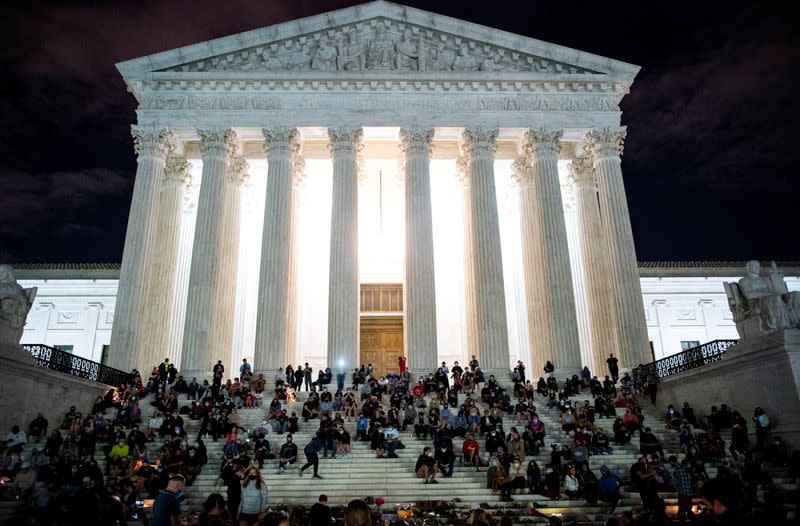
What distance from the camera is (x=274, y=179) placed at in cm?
2986

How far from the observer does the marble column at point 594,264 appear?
98.9 feet

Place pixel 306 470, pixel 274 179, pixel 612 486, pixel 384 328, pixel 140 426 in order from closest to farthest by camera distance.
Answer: pixel 612 486 → pixel 306 470 → pixel 140 426 → pixel 274 179 → pixel 384 328

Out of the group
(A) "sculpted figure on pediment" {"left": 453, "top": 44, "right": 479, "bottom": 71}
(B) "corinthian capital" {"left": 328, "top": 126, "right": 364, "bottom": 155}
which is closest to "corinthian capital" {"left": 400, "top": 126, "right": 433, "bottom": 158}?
(B) "corinthian capital" {"left": 328, "top": 126, "right": 364, "bottom": 155}

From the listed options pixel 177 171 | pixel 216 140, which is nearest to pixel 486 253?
pixel 216 140

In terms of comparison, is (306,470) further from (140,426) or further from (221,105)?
(221,105)

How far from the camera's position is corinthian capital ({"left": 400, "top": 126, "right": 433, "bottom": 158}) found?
3036 cm

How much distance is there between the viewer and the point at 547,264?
29.0 metres

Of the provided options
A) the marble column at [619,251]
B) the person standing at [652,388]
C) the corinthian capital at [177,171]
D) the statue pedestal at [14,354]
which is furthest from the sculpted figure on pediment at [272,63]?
the person standing at [652,388]

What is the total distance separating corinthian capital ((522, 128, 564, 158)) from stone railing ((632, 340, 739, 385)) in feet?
38.6

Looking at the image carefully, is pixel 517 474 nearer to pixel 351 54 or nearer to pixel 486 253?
pixel 486 253

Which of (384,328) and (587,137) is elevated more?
(587,137)

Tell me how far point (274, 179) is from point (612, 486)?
71.1 feet

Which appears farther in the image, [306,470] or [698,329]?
[698,329]

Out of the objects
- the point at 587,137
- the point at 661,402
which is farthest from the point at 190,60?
the point at 661,402
